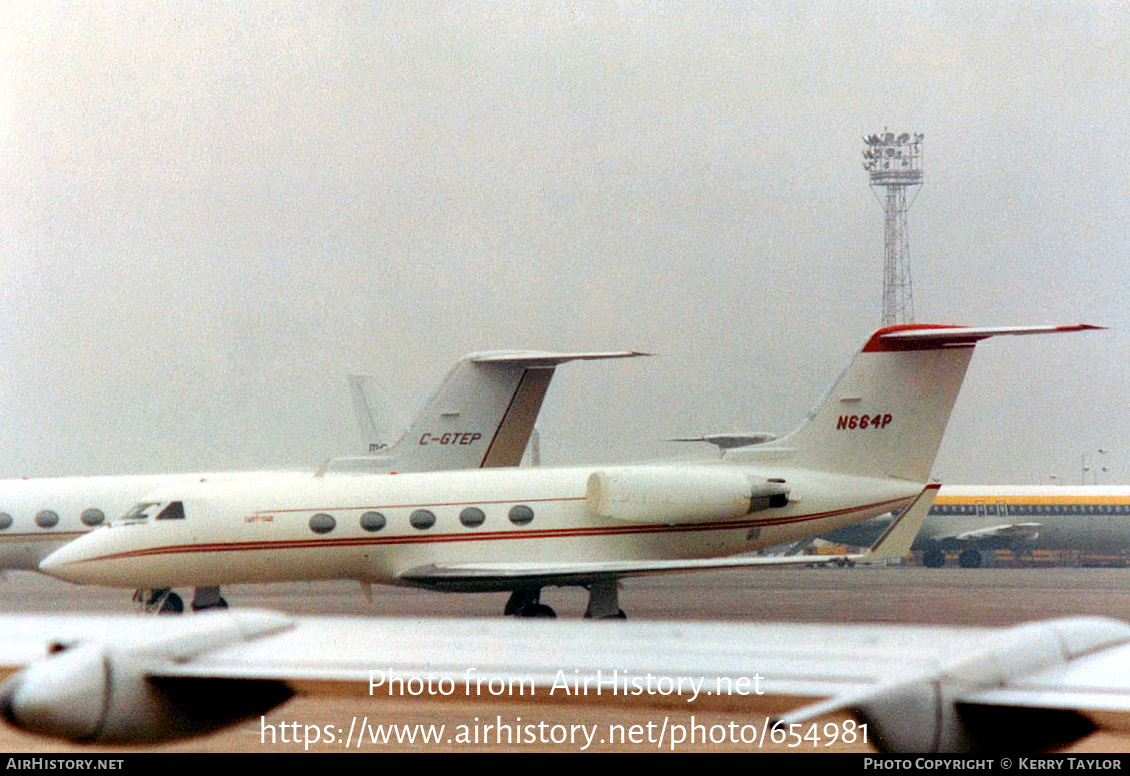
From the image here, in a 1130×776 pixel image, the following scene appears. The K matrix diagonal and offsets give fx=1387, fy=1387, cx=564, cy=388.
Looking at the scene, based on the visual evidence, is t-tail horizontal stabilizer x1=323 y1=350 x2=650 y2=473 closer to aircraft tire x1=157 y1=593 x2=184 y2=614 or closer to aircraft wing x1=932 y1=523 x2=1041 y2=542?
aircraft tire x1=157 y1=593 x2=184 y2=614

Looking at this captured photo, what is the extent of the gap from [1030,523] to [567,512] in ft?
110

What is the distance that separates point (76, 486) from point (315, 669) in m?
19.5

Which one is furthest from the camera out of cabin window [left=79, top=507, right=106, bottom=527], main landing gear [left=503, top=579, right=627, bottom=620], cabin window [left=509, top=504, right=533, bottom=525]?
cabin window [left=79, top=507, right=106, bottom=527]

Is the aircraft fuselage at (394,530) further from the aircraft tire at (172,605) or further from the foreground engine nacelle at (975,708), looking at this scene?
the foreground engine nacelle at (975,708)

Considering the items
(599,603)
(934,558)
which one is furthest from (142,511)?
(934,558)

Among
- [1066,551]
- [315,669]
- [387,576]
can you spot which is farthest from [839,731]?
[1066,551]

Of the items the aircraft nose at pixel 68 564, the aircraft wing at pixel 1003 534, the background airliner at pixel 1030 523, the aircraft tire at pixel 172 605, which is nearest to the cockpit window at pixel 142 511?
the aircraft nose at pixel 68 564

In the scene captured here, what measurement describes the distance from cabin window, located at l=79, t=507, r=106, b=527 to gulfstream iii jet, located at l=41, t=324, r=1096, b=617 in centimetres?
400

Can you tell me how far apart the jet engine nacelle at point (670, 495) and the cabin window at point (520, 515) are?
2.75ft

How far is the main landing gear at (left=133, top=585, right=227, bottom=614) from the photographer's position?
18.7 m

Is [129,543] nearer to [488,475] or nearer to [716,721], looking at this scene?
[488,475]

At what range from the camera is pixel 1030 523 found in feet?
157

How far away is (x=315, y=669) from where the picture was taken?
12.5ft


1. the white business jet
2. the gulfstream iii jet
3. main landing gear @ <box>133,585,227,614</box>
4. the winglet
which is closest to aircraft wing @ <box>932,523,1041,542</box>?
the white business jet
